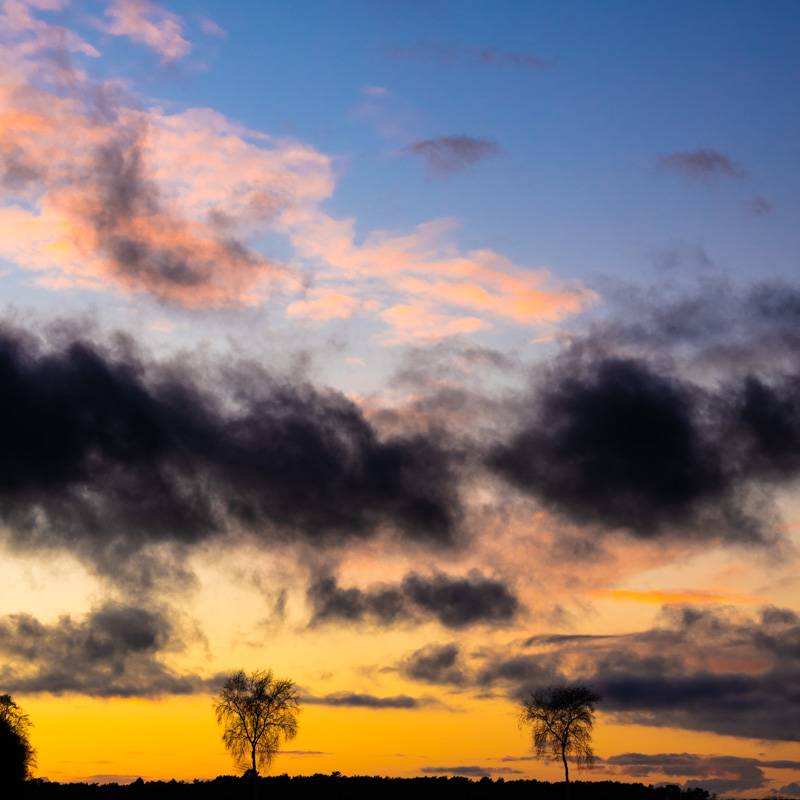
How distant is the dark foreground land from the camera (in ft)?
369

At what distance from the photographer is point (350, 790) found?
121250mm

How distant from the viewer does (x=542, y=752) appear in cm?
10819

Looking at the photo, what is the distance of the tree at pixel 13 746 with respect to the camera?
→ 317 feet

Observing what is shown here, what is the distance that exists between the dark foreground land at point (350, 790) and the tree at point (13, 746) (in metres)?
7.13

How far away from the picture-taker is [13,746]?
98.2m

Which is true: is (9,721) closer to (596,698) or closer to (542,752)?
(542,752)

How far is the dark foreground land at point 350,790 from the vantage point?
112m

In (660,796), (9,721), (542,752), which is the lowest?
(660,796)

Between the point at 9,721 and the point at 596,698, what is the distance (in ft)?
229

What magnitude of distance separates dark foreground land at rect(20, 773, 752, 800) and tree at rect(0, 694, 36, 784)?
7132 millimetres

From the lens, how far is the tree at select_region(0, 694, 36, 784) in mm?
96500

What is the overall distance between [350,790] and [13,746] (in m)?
45.6

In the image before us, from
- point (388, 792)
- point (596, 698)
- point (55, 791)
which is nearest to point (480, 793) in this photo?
point (388, 792)

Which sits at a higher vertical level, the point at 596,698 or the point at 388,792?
the point at 596,698
